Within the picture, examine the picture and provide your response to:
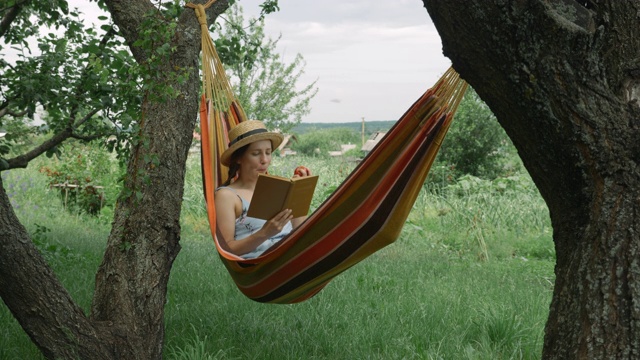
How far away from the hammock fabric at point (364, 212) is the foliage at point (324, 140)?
1390 cm

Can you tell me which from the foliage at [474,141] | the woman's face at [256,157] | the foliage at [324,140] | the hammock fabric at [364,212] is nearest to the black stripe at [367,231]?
the hammock fabric at [364,212]

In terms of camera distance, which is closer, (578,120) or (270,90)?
(578,120)

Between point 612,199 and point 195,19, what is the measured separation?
1937 millimetres

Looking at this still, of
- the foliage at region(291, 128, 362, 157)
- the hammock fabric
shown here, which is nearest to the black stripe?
the hammock fabric

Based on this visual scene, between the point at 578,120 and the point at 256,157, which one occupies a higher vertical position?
the point at 578,120

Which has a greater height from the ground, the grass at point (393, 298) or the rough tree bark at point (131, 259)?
the rough tree bark at point (131, 259)

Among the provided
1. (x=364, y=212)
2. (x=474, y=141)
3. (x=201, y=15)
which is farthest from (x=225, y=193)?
(x=474, y=141)

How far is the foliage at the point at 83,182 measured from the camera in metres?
7.27

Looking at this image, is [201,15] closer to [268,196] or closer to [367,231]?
[268,196]

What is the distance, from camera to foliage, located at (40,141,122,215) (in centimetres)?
727

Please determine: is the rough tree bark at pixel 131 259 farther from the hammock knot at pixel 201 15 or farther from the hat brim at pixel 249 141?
the hat brim at pixel 249 141

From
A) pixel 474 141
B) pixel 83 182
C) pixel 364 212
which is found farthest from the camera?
pixel 474 141

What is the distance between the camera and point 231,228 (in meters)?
2.73

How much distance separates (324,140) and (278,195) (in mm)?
15317
